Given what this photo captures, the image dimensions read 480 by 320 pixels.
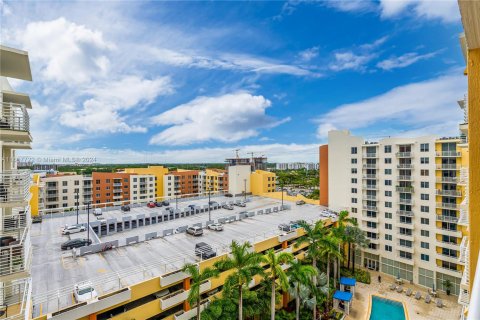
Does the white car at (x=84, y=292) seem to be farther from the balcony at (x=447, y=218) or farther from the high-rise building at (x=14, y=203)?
the balcony at (x=447, y=218)

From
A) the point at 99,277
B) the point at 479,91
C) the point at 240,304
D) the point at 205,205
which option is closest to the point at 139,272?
the point at 99,277

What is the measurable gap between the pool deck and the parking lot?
41.7 feet

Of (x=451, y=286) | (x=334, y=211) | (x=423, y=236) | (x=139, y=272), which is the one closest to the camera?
(x=139, y=272)

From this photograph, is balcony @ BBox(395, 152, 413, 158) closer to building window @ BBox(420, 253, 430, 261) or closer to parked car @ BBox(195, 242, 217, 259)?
building window @ BBox(420, 253, 430, 261)

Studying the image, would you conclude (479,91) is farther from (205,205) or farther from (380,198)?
(205,205)

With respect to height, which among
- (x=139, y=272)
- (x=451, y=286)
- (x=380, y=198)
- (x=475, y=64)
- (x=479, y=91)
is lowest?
(x=451, y=286)

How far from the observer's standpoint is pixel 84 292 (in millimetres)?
17250

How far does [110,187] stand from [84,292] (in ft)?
196

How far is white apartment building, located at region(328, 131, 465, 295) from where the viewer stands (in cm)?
3456

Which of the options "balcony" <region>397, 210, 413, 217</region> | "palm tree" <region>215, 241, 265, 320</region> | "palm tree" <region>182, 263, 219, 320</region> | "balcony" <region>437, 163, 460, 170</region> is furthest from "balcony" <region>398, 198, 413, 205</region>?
"palm tree" <region>182, 263, 219, 320</region>

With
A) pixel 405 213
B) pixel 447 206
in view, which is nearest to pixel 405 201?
pixel 405 213

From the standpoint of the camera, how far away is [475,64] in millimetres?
3326

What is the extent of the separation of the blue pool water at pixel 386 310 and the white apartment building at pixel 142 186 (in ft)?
202

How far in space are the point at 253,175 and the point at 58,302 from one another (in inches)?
2099
